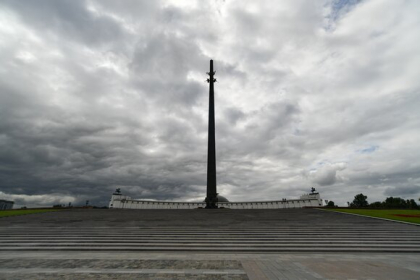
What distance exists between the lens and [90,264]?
8.74 m

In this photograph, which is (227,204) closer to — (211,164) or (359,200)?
(211,164)

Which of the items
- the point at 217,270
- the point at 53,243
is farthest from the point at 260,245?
the point at 53,243

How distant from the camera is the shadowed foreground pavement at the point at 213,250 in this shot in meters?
7.52

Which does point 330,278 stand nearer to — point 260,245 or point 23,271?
point 260,245

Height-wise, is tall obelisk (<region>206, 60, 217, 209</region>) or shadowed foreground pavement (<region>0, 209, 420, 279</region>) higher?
tall obelisk (<region>206, 60, 217, 209</region>)

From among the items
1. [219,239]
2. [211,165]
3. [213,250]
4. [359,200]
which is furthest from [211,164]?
[359,200]

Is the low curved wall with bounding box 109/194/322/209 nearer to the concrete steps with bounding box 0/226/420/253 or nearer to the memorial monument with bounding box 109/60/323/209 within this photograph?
the memorial monument with bounding box 109/60/323/209

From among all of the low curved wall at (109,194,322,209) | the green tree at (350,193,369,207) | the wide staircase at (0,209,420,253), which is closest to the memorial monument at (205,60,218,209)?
the low curved wall at (109,194,322,209)

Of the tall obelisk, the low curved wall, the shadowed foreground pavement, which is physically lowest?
the shadowed foreground pavement

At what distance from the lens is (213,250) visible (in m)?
11.8

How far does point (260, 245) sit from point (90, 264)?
8875 mm

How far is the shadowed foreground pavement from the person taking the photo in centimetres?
752

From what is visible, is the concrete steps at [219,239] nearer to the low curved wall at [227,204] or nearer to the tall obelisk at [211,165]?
the low curved wall at [227,204]

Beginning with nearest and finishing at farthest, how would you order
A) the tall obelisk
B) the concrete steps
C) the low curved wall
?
the concrete steps
the low curved wall
the tall obelisk
